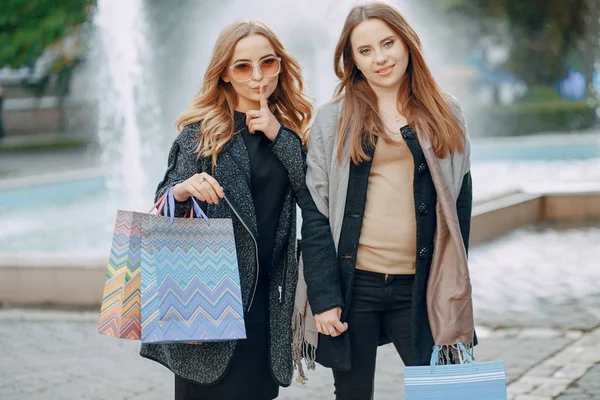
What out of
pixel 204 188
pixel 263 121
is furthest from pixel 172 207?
pixel 263 121

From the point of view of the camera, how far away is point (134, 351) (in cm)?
626

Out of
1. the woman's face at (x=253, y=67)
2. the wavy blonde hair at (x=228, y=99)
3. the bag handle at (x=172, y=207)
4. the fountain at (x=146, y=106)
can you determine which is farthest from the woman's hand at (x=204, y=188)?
the fountain at (x=146, y=106)

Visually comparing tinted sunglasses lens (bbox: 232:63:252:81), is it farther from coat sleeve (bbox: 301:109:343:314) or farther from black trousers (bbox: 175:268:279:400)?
black trousers (bbox: 175:268:279:400)

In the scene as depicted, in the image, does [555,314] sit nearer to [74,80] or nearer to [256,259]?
[256,259]

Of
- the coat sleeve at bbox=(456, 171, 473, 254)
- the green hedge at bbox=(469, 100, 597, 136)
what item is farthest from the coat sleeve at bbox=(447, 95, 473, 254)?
the green hedge at bbox=(469, 100, 597, 136)

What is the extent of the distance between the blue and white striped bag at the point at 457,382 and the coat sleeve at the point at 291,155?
0.78m

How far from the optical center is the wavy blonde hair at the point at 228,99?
3.29 metres

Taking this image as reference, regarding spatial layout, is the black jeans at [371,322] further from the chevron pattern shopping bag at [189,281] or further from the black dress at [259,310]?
the chevron pattern shopping bag at [189,281]

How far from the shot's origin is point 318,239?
3.25 m

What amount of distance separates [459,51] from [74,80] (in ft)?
54.2

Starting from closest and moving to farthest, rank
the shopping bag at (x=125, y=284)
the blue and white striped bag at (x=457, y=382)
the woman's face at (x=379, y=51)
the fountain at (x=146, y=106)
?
the blue and white striped bag at (x=457, y=382) < the shopping bag at (x=125, y=284) < the woman's face at (x=379, y=51) < the fountain at (x=146, y=106)

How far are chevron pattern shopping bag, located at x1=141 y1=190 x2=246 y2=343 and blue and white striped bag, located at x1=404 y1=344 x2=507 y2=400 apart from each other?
555 millimetres

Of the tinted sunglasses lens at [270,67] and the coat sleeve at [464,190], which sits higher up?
the tinted sunglasses lens at [270,67]

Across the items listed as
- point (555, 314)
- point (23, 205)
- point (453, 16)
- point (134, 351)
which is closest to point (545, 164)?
point (23, 205)
